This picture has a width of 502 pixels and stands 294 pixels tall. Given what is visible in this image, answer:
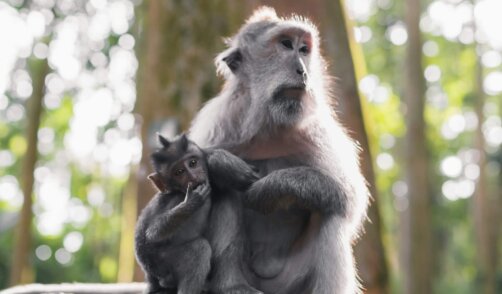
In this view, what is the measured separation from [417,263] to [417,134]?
367 centimetres

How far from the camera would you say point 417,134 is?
2402cm

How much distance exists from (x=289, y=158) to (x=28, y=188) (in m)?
16.8

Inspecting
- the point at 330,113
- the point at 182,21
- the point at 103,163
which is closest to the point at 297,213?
the point at 330,113

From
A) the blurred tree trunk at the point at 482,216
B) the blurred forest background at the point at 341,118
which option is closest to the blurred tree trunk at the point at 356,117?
the blurred forest background at the point at 341,118

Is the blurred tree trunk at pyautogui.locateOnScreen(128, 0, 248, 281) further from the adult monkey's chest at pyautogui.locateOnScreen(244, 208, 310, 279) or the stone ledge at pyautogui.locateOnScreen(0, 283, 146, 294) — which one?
the adult monkey's chest at pyautogui.locateOnScreen(244, 208, 310, 279)

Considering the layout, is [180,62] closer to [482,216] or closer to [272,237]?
[272,237]

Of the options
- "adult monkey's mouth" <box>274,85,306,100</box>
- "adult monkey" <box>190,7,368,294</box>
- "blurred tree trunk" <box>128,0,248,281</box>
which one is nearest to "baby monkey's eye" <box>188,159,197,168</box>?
"adult monkey" <box>190,7,368,294</box>

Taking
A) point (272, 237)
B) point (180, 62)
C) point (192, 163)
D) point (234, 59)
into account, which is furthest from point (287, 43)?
point (180, 62)

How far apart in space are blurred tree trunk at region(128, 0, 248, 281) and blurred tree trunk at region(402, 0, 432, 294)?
12.7m

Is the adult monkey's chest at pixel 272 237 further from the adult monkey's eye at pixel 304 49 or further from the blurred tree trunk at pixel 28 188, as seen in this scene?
the blurred tree trunk at pixel 28 188

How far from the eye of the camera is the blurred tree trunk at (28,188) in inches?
859

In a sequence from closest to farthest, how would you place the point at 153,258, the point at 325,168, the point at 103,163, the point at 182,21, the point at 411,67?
the point at 153,258
the point at 325,168
the point at 182,21
the point at 411,67
the point at 103,163

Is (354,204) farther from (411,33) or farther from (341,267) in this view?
(411,33)

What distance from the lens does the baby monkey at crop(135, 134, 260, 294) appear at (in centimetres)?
609
